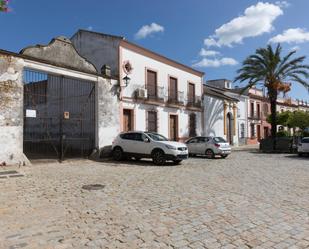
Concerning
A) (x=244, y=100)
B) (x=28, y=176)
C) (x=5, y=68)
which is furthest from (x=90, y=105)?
(x=244, y=100)

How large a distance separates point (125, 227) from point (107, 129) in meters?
12.1

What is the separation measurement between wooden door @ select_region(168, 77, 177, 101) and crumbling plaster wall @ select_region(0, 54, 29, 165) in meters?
12.5

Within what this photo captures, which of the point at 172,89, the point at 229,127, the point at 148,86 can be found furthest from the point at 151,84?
the point at 229,127

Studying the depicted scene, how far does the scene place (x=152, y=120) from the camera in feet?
70.0

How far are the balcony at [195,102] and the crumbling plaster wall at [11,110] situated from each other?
15.1 meters

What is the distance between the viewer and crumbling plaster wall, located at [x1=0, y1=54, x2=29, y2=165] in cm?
1205

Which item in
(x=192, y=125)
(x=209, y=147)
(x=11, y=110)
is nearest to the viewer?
(x=11, y=110)

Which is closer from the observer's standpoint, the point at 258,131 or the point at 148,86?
the point at 148,86

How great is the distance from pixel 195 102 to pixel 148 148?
11.9m

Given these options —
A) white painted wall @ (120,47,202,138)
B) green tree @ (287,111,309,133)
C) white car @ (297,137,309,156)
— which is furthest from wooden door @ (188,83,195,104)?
green tree @ (287,111,309,133)

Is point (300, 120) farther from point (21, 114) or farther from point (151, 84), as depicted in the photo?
point (21, 114)

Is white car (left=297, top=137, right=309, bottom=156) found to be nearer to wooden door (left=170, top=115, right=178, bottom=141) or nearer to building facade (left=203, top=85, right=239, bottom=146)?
building facade (left=203, top=85, right=239, bottom=146)

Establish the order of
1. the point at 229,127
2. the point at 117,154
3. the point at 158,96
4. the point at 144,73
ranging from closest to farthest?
the point at 117,154, the point at 144,73, the point at 158,96, the point at 229,127

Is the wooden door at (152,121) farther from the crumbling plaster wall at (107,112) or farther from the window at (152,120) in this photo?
the crumbling plaster wall at (107,112)
